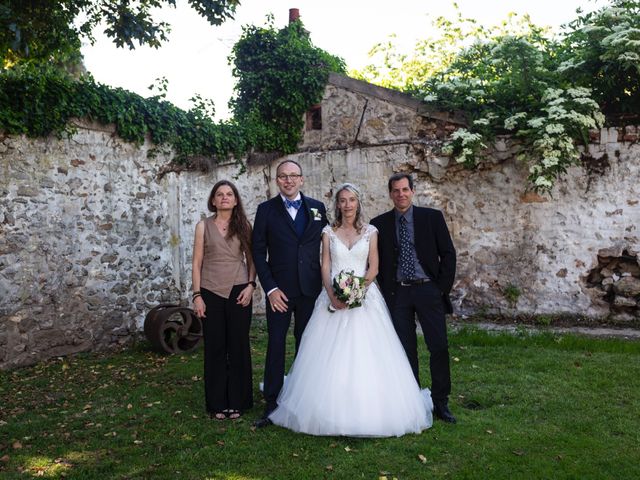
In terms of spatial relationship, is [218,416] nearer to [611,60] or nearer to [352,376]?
[352,376]

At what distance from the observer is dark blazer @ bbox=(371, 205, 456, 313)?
177 inches

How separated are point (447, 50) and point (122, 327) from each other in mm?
15780

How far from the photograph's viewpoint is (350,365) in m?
4.27

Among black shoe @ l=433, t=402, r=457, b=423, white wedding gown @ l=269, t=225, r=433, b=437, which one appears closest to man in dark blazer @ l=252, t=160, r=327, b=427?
white wedding gown @ l=269, t=225, r=433, b=437

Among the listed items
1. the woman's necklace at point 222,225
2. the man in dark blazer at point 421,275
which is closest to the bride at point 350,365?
the man in dark blazer at point 421,275

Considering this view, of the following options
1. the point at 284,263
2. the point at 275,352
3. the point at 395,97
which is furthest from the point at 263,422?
the point at 395,97

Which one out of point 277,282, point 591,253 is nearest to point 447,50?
point 591,253

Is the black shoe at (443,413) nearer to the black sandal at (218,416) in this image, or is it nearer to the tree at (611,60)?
the black sandal at (218,416)

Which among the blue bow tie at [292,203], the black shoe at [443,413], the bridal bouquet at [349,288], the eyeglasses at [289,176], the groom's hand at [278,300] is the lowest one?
the black shoe at [443,413]

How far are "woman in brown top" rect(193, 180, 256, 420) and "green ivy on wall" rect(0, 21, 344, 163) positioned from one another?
11.7 ft

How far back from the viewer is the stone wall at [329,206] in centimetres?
717

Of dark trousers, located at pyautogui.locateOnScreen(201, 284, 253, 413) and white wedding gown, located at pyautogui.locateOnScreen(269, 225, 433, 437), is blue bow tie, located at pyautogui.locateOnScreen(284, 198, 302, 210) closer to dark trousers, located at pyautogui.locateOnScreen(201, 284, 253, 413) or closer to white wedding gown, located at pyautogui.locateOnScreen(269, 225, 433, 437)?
white wedding gown, located at pyautogui.locateOnScreen(269, 225, 433, 437)

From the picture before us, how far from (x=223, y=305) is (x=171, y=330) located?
322cm

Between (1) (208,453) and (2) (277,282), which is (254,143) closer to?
(2) (277,282)
